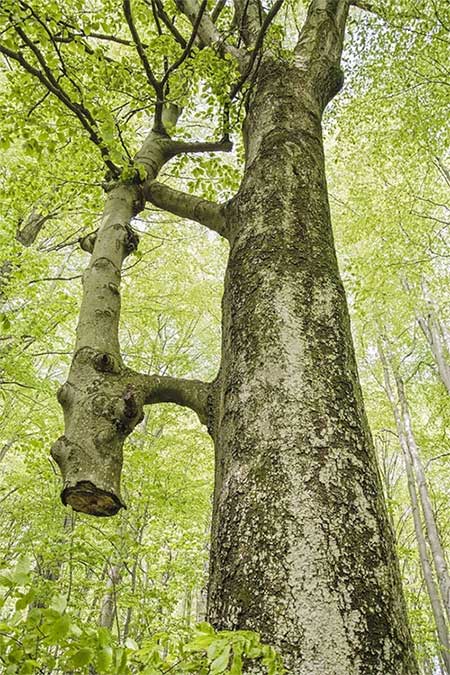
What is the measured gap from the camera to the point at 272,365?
4.71 ft

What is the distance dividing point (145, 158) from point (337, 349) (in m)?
2.41

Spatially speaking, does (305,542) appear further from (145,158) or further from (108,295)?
(145,158)

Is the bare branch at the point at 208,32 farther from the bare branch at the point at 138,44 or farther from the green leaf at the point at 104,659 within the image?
the green leaf at the point at 104,659

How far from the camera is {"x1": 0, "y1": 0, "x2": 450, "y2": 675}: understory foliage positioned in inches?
69.9

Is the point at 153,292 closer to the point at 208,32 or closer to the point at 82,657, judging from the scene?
the point at 208,32

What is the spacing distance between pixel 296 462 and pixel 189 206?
5.77 feet

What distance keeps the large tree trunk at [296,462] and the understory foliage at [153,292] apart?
0.80ft

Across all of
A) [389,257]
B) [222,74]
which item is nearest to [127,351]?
[389,257]

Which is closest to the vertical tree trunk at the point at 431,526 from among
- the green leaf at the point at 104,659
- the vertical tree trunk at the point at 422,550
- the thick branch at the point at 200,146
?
the vertical tree trunk at the point at 422,550

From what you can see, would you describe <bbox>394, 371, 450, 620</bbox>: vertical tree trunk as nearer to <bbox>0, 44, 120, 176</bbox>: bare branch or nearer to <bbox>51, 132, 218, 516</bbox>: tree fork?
<bbox>51, 132, 218, 516</bbox>: tree fork

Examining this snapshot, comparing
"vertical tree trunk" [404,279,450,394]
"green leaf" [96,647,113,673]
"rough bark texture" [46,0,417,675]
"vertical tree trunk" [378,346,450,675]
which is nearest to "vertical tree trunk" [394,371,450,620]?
"vertical tree trunk" [378,346,450,675]

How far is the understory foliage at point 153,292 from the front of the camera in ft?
5.83

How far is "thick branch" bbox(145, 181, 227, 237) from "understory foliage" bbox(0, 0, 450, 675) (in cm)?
26

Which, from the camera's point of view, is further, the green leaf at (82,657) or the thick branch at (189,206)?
the thick branch at (189,206)
